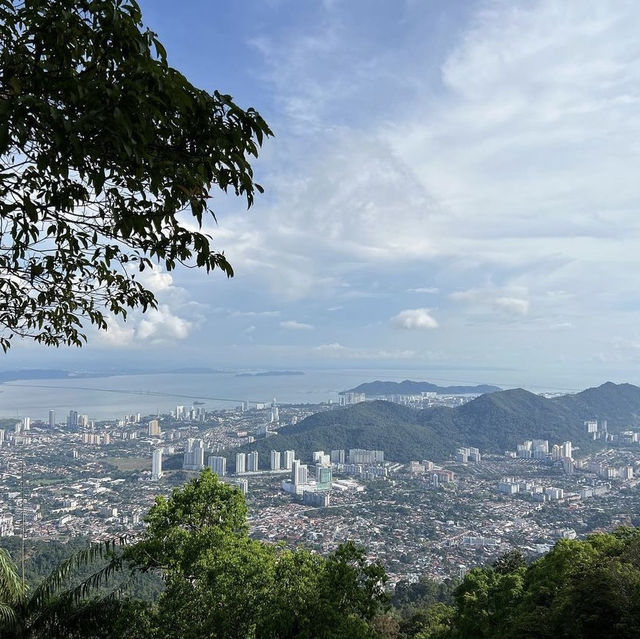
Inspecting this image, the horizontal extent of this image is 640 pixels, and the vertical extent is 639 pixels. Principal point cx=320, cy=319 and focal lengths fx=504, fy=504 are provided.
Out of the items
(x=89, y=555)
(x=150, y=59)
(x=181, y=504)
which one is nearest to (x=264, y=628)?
(x=181, y=504)

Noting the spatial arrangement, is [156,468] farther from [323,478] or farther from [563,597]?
[563,597]

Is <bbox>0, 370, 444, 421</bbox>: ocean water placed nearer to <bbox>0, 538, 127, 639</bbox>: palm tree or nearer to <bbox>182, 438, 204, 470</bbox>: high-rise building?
<bbox>182, 438, 204, 470</bbox>: high-rise building

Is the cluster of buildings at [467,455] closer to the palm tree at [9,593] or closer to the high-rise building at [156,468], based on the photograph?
the high-rise building at [156,468]

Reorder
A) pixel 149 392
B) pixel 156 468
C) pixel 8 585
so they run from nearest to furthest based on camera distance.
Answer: pixel 8 585, pixel 156 468, pixel 149 392

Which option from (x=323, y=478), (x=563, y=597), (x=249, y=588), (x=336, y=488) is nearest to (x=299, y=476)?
(x=323, y=478)

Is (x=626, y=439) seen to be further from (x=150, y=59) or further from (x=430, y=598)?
(x=150, y=59)

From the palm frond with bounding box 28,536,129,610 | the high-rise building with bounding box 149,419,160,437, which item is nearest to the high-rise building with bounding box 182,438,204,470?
the high-rise building with bounding box 149,419,160,437

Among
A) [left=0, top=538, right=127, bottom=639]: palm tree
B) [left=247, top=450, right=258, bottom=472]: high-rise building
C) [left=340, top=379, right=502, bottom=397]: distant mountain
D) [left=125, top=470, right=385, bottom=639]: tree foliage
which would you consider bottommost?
[left=247, top=450, right=258, bottom=472]: high-rise building
